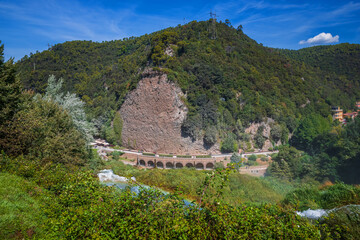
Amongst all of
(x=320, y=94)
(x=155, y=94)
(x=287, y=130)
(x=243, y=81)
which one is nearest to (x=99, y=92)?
(x=155, y=94)

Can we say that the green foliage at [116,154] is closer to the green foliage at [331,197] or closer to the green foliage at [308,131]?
the green foliage at [331,197]

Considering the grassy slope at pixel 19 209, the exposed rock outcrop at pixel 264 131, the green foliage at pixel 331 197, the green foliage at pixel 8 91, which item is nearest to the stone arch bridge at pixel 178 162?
the exposed rock outcrop at pixel 264 131

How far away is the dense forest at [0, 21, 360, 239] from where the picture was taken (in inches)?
115

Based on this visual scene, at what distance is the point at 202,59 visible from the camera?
1639 inches

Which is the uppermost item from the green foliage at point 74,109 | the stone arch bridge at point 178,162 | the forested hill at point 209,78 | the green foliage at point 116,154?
the forested hill at point 209,78

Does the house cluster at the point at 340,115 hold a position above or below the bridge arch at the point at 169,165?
above

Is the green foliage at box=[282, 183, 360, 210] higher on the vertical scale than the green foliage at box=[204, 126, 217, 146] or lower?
higher

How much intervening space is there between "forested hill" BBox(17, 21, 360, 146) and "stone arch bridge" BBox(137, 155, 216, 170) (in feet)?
16.4

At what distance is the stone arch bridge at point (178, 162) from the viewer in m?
30.9

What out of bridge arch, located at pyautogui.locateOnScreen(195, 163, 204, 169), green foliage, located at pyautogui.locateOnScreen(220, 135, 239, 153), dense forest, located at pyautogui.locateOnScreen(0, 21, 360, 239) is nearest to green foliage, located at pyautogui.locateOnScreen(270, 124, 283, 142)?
dense forest, located at pyautogui.locateOnScreen(0, 21, 360, 239)

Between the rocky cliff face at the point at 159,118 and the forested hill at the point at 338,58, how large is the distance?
2669 inches

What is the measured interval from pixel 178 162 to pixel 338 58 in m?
83.5

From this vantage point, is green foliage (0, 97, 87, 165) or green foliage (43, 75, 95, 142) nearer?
green foliage (0, 97, 87, 165)

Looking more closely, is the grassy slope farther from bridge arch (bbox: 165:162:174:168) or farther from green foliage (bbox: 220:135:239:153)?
green foliage (bbox: 220:135:239:153)
